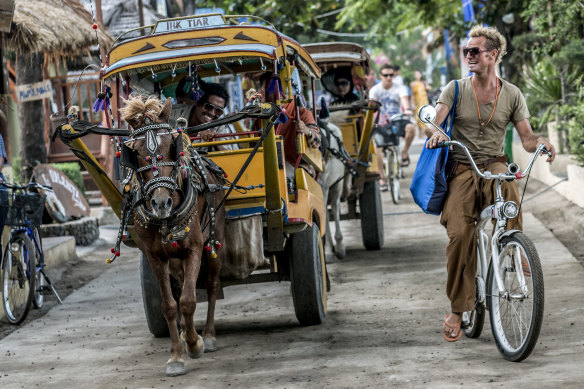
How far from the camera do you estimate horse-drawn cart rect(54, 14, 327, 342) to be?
6.78 m

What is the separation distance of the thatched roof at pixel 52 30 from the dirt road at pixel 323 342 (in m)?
3.29

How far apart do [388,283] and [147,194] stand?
3.90 metres

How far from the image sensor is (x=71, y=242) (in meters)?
12.5

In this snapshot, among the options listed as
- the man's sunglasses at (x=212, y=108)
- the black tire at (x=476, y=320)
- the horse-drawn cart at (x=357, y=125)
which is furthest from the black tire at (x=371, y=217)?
the black tire at (x=476, y=320)

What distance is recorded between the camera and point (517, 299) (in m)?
5.65

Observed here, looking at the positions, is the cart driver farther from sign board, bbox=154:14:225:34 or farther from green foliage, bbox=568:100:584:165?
green foliage, bbox=568:100:584:165

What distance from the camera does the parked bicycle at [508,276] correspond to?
5500 mm

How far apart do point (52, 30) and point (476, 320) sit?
854cm

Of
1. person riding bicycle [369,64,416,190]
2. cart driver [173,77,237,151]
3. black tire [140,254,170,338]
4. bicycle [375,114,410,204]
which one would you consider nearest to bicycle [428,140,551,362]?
cart driver [173,77,237,151]

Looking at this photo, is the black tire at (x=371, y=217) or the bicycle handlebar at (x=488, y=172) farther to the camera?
the black tire at (x=371, y=217)

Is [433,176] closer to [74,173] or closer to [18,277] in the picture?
[18,277]

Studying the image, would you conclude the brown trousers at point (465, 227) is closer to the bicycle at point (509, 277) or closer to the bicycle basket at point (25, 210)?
the bicycle at point (509, 277)

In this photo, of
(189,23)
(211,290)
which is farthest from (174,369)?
(189,23)

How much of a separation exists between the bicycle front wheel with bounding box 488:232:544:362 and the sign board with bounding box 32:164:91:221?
7750 millimetres
